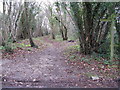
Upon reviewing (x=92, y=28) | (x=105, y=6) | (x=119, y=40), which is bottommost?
(x=119, y=40)

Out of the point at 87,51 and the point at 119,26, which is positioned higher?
the point at 119,26

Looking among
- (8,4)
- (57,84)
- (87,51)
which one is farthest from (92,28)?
(8,4)

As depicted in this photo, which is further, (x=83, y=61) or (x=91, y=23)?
(x=91, y=23)

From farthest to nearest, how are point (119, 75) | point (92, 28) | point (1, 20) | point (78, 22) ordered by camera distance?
point (1, 20) < point (78, 22) < point (92, 28) < point (119, 75)

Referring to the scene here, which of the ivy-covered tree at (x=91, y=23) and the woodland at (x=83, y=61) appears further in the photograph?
the ivy-covered tree at (x=91, y=23)

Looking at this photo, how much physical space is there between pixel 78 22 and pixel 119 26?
2.18 m

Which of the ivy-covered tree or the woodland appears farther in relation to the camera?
the ivy-covered tree

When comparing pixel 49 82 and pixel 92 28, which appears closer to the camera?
pixel 49 82

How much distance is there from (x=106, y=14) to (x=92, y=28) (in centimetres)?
98

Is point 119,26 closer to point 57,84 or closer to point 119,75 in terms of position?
point 119,75

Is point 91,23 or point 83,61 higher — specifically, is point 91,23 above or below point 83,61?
above

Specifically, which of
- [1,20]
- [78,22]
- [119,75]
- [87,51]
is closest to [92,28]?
[78,22]

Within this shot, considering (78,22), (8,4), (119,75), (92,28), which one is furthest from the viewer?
(8,4)

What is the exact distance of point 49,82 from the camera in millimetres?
3322
